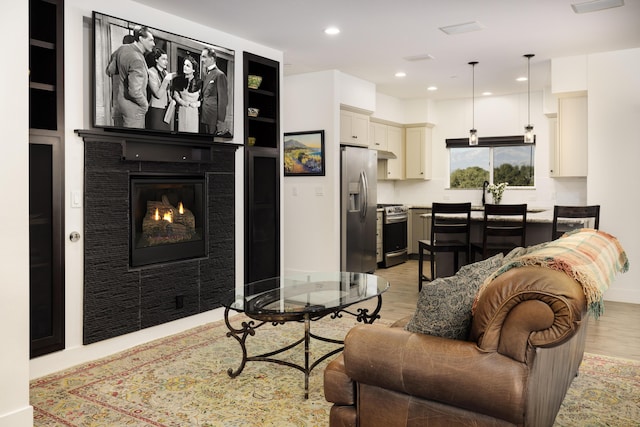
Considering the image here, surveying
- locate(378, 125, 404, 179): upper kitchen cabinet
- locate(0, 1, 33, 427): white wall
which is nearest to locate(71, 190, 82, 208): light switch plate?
locate(0, 1, 33, 427): white wall

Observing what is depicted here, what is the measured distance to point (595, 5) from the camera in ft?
13.8

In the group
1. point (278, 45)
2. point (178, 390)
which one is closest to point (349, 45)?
point (278, 45)

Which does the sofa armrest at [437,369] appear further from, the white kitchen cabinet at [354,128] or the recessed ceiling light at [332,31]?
the white kitchen cabinet at [354,128]

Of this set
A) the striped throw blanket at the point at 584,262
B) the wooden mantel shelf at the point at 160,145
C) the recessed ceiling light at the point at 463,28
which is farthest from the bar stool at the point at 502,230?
the wooden mantel shelf at the point at 160,145

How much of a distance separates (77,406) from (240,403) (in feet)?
2.99

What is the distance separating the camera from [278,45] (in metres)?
5.43

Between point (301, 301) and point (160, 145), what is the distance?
1.81 m

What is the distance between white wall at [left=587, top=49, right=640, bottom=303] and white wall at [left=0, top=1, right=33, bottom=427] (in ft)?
17.9

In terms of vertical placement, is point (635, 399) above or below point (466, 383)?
below

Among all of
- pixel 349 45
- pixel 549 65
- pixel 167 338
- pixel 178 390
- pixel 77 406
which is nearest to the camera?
pixel 77 406

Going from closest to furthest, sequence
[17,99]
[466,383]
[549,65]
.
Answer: [466,383] < [17,99] < [549,65]

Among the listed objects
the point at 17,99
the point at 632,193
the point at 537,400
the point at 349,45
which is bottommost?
the point at 537,400

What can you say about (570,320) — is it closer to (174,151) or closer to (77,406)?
(77,406)

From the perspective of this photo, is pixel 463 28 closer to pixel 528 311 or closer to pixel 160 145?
pixel 160 145
